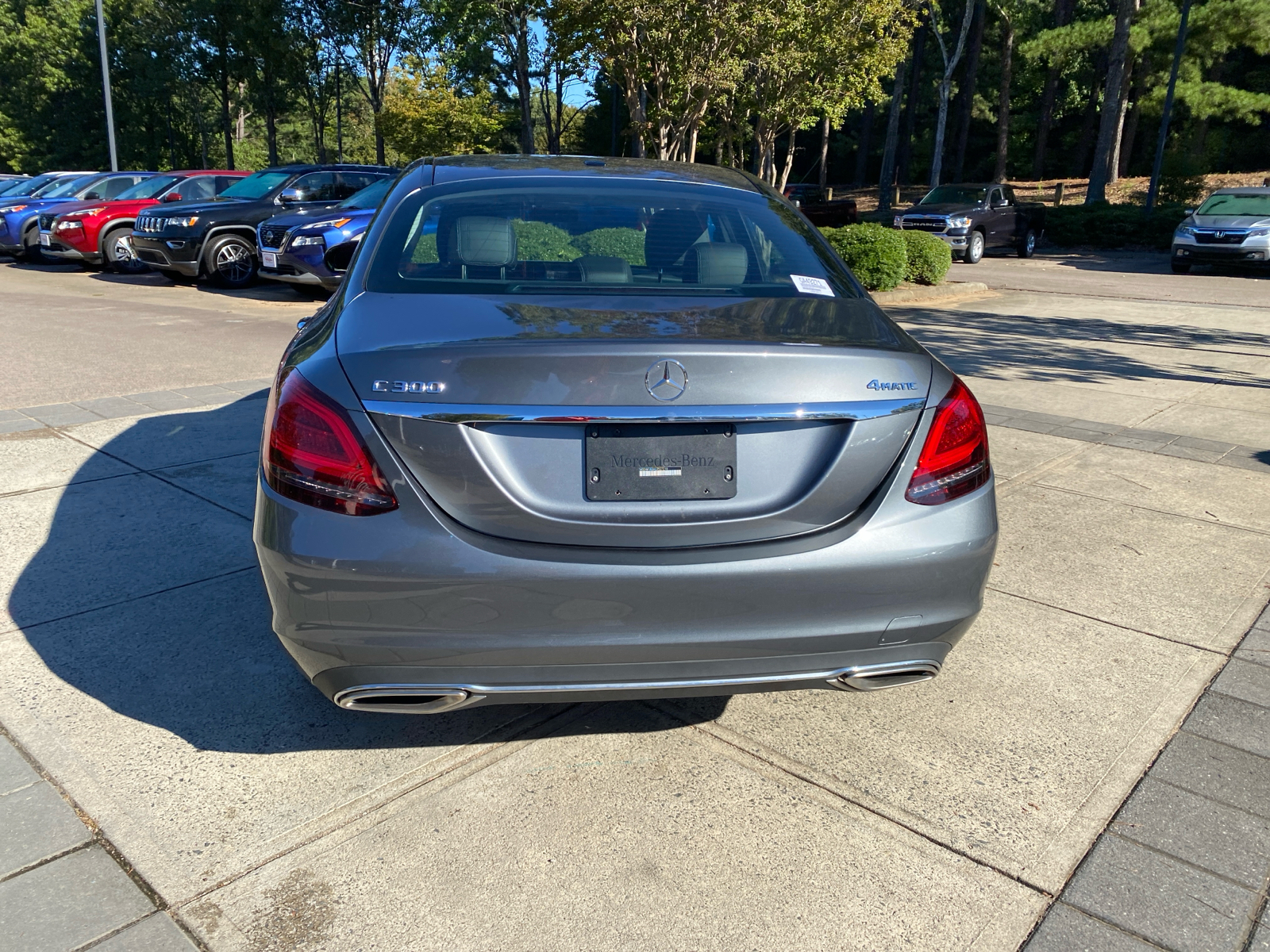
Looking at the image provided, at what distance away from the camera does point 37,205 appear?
19.4 meters

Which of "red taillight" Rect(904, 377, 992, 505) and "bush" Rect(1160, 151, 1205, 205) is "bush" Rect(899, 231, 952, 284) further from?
"bush" Rect(1160, 151, 1205, 205)

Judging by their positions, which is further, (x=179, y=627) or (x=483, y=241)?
(x=179, y=627)

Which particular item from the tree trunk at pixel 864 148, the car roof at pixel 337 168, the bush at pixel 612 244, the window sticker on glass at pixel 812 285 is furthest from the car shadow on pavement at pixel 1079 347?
the tree trunk at pixel 864 148

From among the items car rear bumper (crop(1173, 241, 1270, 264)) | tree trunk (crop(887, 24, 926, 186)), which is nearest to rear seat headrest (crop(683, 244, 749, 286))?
car rear bumper (crop(1173, 241, 1270, 264))

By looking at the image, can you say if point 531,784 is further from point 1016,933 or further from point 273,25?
point 273,25

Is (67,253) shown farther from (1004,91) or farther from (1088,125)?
(1088,125)

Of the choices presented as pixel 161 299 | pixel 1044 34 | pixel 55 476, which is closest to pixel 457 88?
pixel 1044 34

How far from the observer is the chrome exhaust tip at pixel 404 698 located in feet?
7.77

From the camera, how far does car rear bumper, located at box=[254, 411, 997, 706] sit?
2.27 metres

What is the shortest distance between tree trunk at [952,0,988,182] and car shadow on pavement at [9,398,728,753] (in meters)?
45.2

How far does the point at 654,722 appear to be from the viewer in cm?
309

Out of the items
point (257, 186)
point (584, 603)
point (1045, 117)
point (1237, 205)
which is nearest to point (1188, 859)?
point (584, 603)

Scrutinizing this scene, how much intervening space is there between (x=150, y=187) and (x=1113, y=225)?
77.3ft

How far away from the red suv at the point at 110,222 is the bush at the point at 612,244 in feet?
52.7
